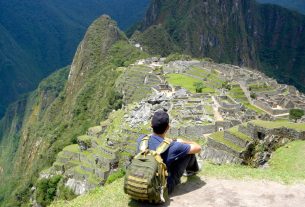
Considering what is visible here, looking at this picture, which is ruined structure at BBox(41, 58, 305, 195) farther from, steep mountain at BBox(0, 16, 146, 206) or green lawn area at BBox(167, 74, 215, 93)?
steep mountain at BBox(0, 16, 146, 206)

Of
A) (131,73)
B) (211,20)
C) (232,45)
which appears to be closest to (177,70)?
(131,73)

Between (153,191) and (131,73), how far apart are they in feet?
206

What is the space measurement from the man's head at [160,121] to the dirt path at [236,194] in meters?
1.66

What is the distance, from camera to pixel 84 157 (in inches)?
1442

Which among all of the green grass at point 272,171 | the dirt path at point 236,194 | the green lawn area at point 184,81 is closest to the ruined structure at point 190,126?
the green lawn area at point 184,81

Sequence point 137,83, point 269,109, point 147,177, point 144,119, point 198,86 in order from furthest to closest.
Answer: point 137,83 → point 198,86 → point 269,109 → point 144,119 → point 147,177

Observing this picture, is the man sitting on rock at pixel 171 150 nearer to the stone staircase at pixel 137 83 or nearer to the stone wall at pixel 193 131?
the stone wall at pixel 193 131

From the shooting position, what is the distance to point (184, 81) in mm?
62812

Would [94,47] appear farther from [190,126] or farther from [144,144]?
[144,144]

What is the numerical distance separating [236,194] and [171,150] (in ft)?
6.30

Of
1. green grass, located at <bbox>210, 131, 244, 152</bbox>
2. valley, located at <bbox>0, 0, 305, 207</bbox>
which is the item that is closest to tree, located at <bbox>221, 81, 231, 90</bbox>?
valley, located at <bbox>0, 0, 305, 207</bbox>

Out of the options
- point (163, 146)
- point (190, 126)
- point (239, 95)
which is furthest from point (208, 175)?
point (239, 95)

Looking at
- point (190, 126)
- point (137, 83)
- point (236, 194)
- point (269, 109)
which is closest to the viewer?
point (236, 194)

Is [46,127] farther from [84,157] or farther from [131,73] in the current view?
[84,157]
